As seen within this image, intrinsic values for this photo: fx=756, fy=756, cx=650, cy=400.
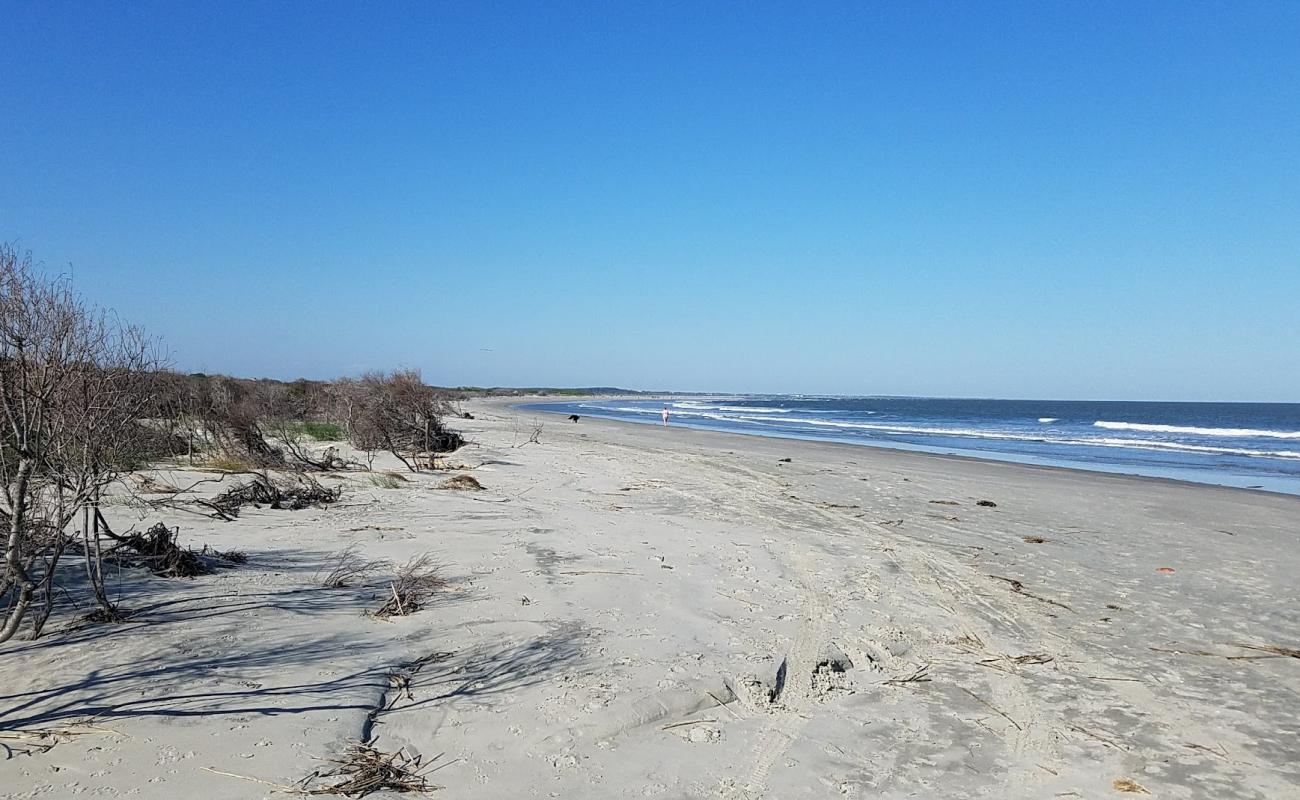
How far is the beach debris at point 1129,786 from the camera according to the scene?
11.3 ft

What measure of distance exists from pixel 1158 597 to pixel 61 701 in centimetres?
824

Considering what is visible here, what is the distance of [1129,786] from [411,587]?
175 inches

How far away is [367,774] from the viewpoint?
3111mm

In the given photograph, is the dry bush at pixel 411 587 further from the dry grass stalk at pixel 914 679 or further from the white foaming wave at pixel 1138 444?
the white foaming wave at pixel 1138 444

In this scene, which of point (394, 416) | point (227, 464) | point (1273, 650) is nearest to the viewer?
point (1273, 650)

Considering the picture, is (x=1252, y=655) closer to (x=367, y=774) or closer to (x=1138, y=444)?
(x=367, y=774)

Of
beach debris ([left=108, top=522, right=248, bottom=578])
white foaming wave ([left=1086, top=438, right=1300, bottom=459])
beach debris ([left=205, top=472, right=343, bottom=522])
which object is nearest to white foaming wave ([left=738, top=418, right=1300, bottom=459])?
white foaming wave ([left=1086, top=438, right=1300, bottom=459])

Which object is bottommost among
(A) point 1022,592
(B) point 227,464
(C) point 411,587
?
(A) point 1022,592

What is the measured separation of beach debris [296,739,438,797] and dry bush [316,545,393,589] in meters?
2.66

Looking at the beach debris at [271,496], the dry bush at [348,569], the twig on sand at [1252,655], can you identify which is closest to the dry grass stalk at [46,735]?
the dry bush at [348,569]

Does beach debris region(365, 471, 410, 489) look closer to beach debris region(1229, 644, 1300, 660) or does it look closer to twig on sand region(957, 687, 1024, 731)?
twig on sand region(957, 687, 1024, 731)

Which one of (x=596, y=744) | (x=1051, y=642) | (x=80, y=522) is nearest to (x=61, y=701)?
(x=596, y=744)

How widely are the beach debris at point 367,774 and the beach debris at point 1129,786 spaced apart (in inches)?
122

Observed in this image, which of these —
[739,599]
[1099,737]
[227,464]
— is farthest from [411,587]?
[227,464]
